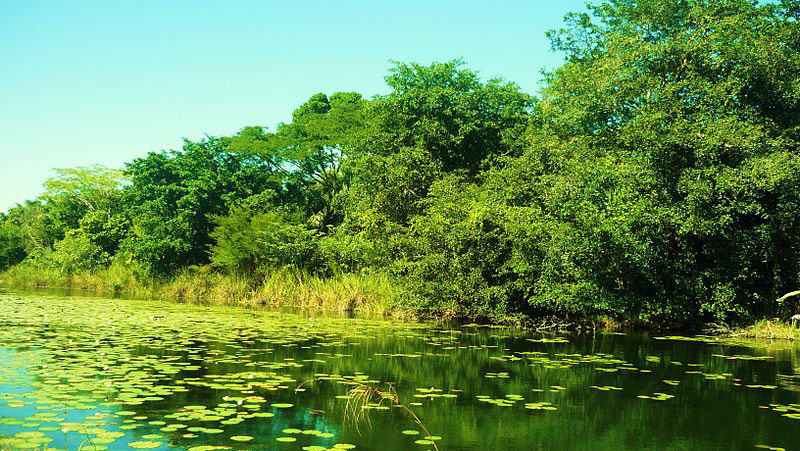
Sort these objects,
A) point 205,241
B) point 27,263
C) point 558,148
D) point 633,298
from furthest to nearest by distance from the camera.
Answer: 1. point 27,263
2. point 205,241
3. point 558,148
4. point 633,298

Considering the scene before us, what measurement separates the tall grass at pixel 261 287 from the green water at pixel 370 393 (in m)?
8.12

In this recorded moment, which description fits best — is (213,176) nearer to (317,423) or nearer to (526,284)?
(526,284)

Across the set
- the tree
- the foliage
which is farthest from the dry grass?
A: the tree

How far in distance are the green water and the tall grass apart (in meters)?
8.12

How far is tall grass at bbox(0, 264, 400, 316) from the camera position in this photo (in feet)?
67.0

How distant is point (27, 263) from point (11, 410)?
41989 millimetres

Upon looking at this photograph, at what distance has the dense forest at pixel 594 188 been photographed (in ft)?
50.6

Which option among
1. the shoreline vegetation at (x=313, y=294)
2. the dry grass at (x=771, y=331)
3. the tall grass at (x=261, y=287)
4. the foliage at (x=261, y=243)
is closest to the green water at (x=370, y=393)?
the dry grass at (x=771, y=331)

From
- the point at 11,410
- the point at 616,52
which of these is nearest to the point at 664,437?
the point at 11,410

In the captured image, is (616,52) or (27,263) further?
(27,263)

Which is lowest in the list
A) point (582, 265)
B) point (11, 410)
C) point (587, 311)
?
point (11, 410)

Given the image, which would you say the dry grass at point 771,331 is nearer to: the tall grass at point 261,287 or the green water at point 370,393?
the green water at point 370,393

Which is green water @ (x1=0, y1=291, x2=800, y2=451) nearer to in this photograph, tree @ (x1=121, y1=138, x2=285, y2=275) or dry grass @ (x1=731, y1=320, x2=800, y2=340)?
dry grass @ (x1=731, y1=320, x2=800, y2=340)

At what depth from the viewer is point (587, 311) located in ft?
54.3
